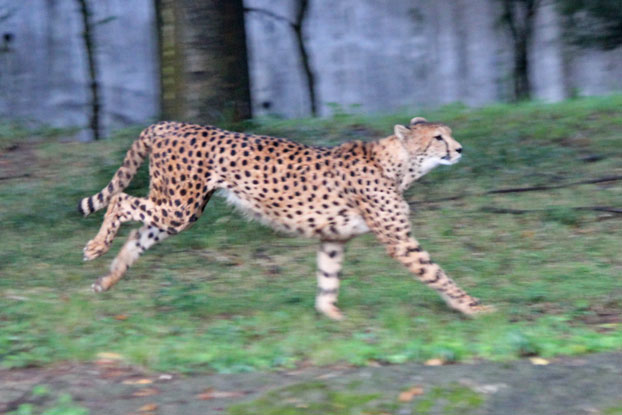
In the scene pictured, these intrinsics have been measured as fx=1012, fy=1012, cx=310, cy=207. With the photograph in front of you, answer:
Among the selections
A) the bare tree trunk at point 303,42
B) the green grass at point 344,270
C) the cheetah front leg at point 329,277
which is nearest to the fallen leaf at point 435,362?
the green grass at point 344,270

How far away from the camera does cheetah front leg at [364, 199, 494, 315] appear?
21.3ft

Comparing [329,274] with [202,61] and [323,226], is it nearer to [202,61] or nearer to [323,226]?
[323,226]

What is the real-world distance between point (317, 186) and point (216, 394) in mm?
2024

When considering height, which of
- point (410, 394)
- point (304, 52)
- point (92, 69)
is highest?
point (304, 52)

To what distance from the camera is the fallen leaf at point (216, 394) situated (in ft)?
16.5

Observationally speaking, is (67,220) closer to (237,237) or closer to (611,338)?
(237,237)

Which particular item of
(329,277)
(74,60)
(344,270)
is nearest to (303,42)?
(74,60)

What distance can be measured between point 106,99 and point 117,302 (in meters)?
7.21

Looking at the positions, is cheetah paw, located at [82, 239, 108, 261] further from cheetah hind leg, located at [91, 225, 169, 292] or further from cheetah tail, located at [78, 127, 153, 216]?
cheetah tail, located at [78, 127, 153, 216]

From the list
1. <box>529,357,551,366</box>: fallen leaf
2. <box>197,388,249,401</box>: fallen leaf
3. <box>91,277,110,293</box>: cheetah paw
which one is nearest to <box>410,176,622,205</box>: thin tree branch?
<box>91,277,110,293</box>: cheetah paw

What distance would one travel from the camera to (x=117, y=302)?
6801 mm

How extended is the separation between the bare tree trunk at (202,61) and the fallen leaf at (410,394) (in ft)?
16.1

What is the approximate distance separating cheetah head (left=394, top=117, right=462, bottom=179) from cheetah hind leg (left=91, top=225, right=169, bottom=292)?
5.76 ft

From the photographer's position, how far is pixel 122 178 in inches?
283
